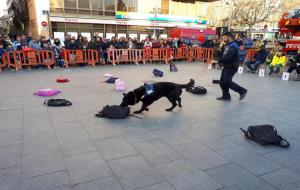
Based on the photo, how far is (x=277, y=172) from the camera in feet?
10.6

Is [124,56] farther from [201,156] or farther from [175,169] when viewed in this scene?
[175,169]

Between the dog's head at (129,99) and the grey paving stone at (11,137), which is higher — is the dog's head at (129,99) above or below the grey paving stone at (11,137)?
above

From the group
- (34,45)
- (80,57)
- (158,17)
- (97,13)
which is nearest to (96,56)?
(80,57)

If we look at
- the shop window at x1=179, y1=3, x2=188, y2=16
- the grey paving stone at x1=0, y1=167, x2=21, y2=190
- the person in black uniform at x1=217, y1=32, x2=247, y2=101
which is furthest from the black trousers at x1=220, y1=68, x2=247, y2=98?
the shop window at x1=179, y1=3, x2=188, y2=16

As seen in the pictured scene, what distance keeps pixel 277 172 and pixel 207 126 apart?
68.3 inches

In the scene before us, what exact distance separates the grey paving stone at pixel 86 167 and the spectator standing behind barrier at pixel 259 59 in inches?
405

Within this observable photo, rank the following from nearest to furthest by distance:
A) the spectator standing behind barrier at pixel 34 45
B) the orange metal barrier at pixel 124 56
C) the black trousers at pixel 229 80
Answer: the black trousers at pixel 229 80 → the spectator standing behind barrier at pixel 34 45 → the orange metal barrier at pixel 124 56

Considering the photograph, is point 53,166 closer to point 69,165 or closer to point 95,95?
point 69,165

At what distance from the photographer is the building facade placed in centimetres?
2514

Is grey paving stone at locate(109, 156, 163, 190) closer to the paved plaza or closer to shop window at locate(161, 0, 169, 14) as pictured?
the paved plaza

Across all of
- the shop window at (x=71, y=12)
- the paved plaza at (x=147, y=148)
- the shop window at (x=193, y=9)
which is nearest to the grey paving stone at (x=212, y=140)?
the paved plaza at (x=147, y=148)

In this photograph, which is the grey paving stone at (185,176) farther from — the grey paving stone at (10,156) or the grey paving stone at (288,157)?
the grey paving stone at (10,156)

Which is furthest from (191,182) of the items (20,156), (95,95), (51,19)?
(51,19)

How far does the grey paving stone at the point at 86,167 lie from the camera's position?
3.03m
